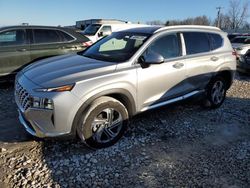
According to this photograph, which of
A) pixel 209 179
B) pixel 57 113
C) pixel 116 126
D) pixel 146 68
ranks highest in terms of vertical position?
pixel 146 68

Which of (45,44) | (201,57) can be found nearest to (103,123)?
(201,57)

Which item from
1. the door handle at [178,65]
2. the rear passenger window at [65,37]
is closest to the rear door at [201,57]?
the door handle at [178,65]

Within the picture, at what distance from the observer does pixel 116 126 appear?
398cm

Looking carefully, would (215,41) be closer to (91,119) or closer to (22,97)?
(91,119)

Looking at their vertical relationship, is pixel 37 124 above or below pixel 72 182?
above

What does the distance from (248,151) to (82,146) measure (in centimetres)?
245

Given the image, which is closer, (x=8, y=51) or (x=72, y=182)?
(x=72, y=182)

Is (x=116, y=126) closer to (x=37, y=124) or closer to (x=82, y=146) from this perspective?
(x=82, y=146)

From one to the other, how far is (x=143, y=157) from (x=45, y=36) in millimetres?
4867

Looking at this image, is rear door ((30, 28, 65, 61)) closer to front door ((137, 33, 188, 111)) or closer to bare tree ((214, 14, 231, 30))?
front door ((137, 33, 188, 111))

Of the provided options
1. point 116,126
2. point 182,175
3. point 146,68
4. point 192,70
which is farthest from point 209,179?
point 192,70

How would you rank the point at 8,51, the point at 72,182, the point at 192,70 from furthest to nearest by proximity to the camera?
the point at 8,51
the point at 192,70
the point at 72,182

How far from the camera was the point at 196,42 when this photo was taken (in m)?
5.12

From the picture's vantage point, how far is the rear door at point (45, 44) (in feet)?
22.9
